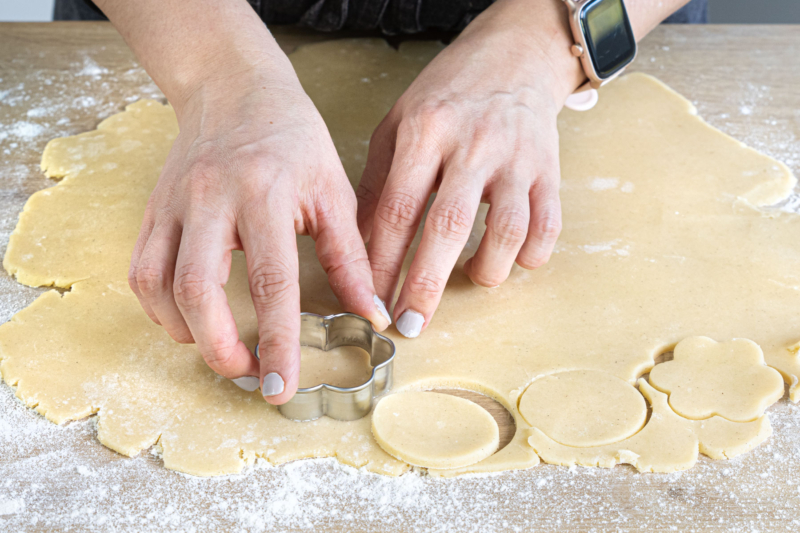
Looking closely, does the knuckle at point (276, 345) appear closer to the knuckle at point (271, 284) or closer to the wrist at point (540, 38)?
the knuckle at point (271, 284)

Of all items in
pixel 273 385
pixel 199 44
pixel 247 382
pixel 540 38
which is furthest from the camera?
pixel 540 38

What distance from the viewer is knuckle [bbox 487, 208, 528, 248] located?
1190mm

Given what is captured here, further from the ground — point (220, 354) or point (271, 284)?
point (271, 284)

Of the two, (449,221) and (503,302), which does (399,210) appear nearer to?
(449,221)

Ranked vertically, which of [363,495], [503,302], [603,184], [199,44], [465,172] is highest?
[199,44]

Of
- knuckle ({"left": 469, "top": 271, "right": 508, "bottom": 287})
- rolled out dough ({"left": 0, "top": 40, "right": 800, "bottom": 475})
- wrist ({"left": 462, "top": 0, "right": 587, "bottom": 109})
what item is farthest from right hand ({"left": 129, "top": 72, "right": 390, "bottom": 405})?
wrist ({"left": 462, "top": 0, "right": 587, "bottom": 109})

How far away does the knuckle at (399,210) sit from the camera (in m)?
1.19

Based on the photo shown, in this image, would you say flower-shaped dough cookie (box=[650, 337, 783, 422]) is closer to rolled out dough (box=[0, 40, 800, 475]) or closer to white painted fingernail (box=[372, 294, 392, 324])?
rolled out dough (box=[0, 40, 800, 475])

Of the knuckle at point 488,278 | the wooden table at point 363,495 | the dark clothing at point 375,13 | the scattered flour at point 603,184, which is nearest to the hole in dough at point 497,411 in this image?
the wooden table at point 363,495

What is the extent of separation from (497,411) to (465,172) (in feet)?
1.44

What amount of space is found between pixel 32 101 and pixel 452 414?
1.53m

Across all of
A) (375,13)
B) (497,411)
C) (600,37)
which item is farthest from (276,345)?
(375,13)

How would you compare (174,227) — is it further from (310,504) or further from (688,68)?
(688,68)

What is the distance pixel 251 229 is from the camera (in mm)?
1048
